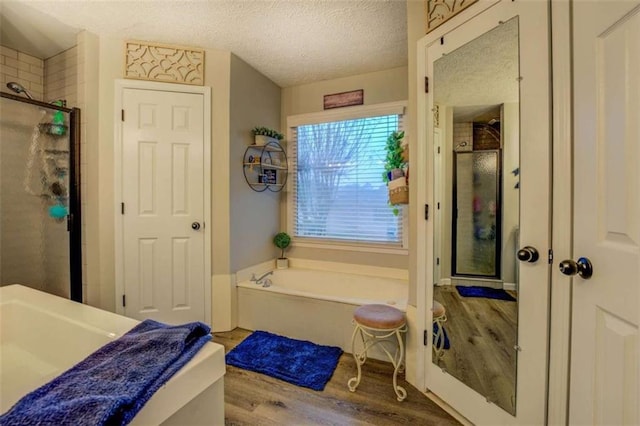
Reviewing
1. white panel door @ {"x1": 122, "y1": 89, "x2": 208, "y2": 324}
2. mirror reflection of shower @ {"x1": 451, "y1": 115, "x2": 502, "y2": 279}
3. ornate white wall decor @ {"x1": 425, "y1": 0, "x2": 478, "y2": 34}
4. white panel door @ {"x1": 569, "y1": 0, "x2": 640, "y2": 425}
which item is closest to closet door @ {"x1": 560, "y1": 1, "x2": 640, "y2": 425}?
white panel door @ {"x1": 569, "y1": 0, "x2": 640, "y2": 425}

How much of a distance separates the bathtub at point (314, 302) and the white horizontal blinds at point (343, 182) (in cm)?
44

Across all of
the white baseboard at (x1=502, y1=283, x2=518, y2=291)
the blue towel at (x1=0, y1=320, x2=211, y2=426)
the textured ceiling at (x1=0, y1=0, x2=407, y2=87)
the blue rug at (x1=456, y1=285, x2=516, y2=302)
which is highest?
the textured ceiling at (x1=0, y1=0, x2=407, y2=87)

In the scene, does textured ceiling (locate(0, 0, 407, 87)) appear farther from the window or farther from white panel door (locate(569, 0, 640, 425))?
white panel door (locate(569, 0, 640, 425))

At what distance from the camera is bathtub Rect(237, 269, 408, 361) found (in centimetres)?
221

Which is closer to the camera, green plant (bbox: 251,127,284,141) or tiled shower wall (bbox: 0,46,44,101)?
tiled shower wall (bbox: 0,46,44,101)

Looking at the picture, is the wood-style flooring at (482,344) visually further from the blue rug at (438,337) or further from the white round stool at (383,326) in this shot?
the white round stool at (383,326)

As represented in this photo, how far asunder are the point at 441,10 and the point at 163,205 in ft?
7.91

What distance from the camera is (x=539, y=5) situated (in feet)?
3.67

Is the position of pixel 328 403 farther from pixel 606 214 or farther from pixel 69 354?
pixel 606 214

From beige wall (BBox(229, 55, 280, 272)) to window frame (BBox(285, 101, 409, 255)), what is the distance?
20cm

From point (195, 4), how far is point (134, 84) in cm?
88

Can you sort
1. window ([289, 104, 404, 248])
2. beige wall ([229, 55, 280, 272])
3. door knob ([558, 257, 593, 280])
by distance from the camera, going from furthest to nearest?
window ([289, 104, 404, 248]) → beige wall ([229, 55, 280, 272]) → door knob ([558, 257, 593, 280])

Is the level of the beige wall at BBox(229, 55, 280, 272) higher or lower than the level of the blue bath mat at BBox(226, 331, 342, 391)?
higher

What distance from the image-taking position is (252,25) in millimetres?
2119
